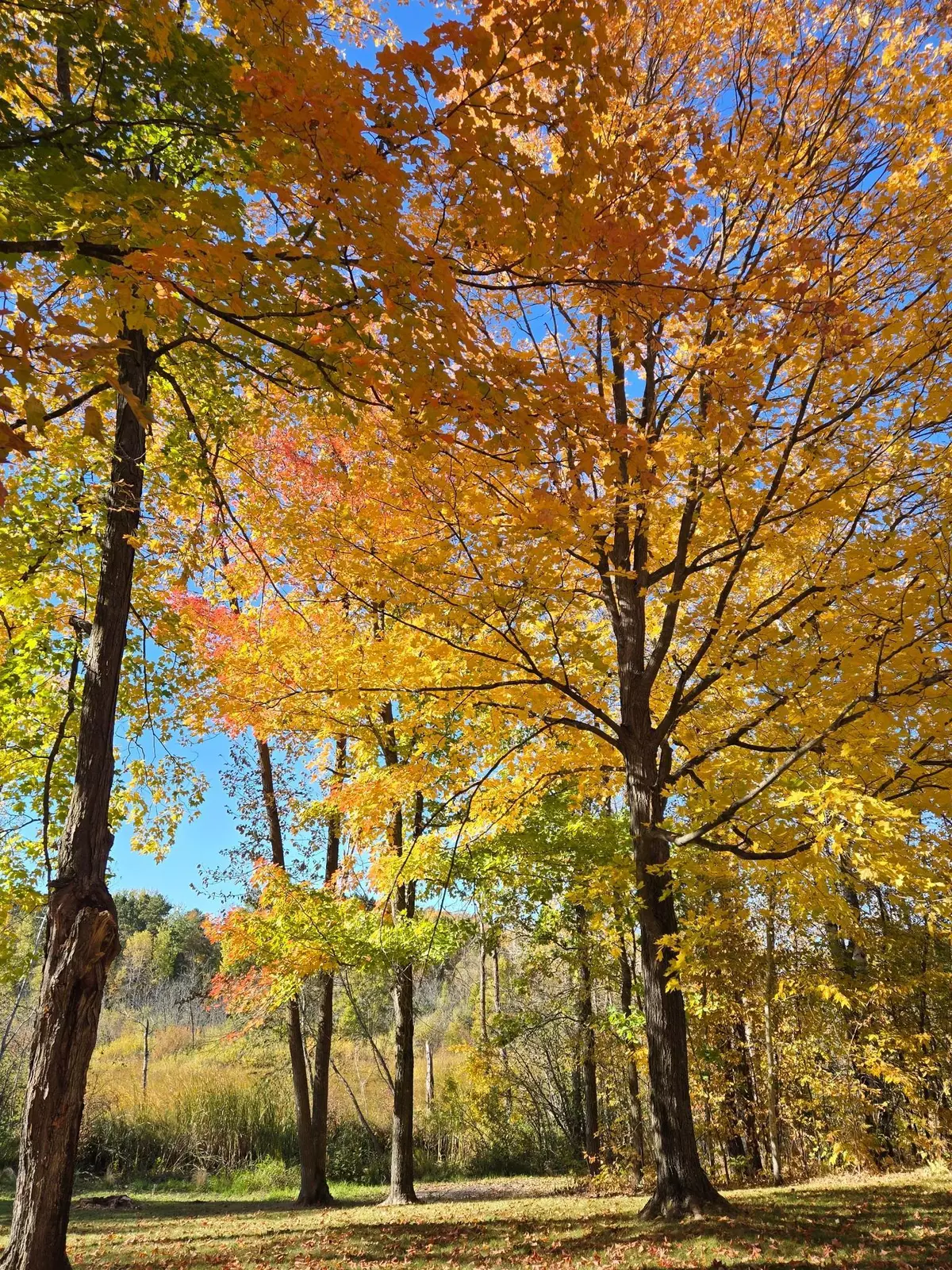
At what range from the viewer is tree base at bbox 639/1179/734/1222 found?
206 inches

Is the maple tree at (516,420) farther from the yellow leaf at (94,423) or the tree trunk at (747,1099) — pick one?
the tree trunk at (747,1099)

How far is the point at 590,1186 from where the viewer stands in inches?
419

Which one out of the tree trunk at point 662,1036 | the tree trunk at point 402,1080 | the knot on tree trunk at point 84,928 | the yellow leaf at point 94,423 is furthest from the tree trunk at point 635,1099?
the yellow leaf at point 94,423

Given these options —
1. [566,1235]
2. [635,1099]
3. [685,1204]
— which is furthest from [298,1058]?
[685,1204]

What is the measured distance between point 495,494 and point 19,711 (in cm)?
558

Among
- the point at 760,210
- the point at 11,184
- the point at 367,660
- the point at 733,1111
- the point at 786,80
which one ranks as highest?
the point at 786,80

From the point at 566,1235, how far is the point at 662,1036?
1759 millimetres

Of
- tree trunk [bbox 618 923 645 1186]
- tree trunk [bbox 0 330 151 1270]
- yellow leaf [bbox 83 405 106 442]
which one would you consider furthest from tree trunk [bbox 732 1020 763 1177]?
yellow leaf [bbox 83 405 106 442]

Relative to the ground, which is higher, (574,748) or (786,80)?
(786,80)

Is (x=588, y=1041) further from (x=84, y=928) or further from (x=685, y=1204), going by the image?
(x=84, y=928)

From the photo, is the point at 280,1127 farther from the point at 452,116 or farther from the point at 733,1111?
the point at 452,116

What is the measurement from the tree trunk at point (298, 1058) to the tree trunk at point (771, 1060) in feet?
20.5

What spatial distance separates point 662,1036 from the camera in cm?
555

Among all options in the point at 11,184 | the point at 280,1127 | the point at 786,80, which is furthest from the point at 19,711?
the point at 280,1127
